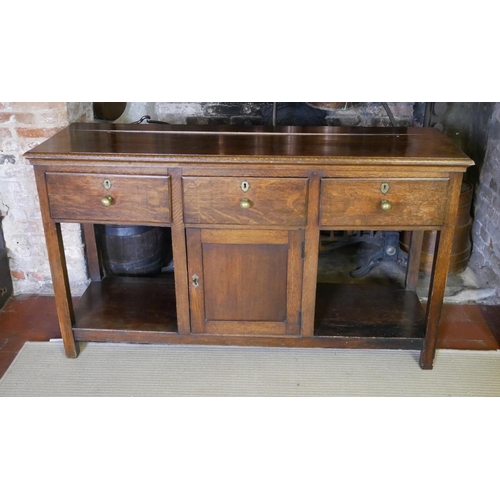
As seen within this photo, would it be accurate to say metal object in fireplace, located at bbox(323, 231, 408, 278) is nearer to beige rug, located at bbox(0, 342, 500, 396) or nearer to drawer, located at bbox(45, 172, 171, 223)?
beige rug, located at bbox(0, 342, 500, 396)

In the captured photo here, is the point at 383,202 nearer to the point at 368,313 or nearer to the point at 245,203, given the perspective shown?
the point at 245,203

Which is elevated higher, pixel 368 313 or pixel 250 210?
pixel 250 210

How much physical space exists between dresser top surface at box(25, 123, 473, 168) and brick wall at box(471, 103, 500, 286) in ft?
2.44

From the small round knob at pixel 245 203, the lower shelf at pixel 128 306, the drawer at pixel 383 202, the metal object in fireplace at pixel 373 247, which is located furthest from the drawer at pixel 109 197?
the metal object in fireplace at pixel 373 247

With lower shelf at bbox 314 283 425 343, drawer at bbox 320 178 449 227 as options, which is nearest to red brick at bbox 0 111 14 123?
drawer at bbox 320 178 449 227

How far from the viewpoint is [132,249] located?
9.46 feet

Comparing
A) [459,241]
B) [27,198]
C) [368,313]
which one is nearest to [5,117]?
[27,198]

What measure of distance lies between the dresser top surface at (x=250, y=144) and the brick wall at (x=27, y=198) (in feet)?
0.58

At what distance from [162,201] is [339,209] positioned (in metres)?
0.68

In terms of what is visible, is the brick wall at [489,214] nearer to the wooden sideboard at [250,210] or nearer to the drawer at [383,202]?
the wooden sideboard at [250,210]

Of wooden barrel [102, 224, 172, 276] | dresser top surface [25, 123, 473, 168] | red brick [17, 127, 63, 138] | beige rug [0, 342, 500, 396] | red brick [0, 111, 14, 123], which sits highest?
red brick [0, 111, 14, 123]

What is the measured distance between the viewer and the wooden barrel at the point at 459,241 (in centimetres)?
305

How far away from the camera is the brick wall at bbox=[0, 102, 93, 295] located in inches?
102

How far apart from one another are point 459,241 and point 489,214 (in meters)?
0.22
